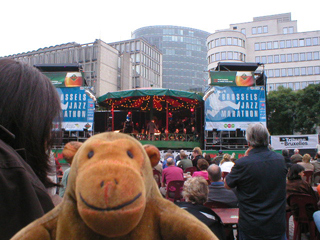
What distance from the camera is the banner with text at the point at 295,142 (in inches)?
524

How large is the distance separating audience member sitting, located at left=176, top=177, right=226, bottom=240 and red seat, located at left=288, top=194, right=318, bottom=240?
7.43 feet

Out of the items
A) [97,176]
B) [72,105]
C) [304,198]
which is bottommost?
[304,198]

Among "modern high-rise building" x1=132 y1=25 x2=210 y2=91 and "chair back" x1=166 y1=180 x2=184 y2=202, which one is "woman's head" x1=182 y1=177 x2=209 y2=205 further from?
"modern high-rise building" x1=132 y1=25 x2=210 y2=91

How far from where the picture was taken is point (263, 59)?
5225 cm

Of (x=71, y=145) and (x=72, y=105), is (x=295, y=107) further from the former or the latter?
(x=71, y=145)

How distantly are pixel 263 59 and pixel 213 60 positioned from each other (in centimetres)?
1011

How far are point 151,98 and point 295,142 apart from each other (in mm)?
8442

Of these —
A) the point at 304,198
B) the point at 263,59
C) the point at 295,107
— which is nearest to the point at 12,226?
the point at 304,198

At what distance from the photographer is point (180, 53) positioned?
3789 inches

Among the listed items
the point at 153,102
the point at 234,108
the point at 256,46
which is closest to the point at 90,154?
the point at 234,108

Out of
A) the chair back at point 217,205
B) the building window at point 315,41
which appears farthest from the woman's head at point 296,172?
the building window at point 315,41

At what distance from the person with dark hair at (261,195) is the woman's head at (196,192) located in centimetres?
35

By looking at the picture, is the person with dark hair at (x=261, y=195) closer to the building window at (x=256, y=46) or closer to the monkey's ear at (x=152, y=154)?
the monkey's ear at (x=152, y=154)

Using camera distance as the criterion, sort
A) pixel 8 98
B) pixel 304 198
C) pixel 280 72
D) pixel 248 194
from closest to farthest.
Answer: pixel 8 98 → pixel 248 194 → pixel 304 198 → pixel 280 72
